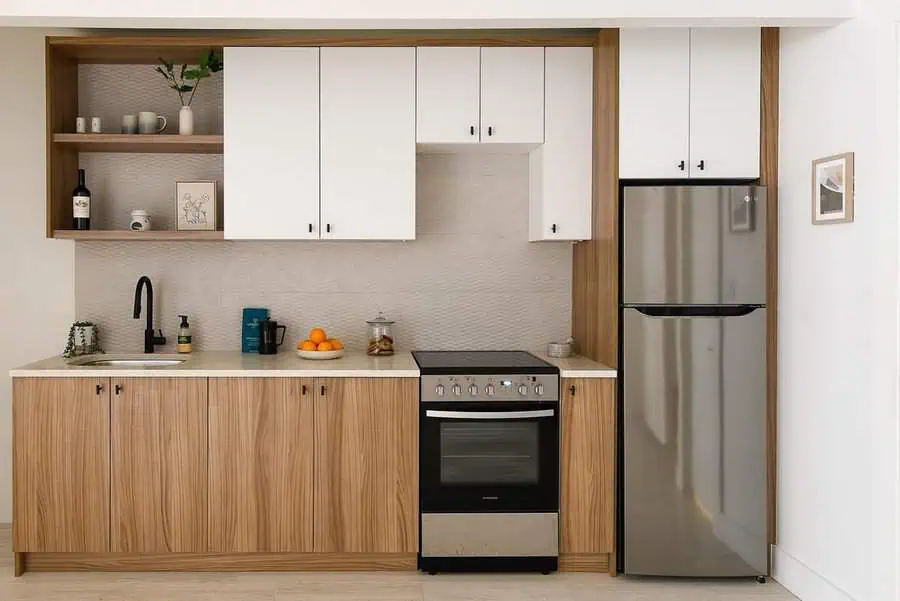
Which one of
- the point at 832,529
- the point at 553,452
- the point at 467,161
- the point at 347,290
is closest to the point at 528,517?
the point at 553,452

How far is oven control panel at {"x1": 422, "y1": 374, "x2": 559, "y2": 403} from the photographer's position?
3742mm

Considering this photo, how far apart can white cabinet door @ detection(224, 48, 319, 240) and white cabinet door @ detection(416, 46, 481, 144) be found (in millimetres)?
497

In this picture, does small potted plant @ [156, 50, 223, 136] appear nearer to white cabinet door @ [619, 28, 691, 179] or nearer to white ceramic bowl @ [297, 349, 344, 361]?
white ceramic bowl @ [297, 349, 344, 361]

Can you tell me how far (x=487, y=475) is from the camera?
12.4ft

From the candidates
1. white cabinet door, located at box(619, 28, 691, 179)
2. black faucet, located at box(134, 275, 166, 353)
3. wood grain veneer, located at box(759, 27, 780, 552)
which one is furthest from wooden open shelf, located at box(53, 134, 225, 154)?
wood grain veneer, located at box(759, 27, 780, 552)

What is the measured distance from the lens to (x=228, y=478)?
148 inches

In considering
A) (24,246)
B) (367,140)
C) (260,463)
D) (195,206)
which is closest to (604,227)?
(367,140)

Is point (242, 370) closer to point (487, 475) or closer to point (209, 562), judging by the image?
point (209, 562)

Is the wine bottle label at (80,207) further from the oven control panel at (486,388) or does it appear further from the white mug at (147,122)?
the oven control panel at (486,388)

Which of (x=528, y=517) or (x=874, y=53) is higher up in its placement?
(x=874, y=53)

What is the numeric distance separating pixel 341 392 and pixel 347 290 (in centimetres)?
84

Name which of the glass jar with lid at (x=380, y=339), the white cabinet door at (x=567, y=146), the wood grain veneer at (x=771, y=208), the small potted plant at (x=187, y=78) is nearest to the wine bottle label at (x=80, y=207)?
the small potted plant at (x=187, y=78)

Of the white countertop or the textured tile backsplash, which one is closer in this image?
the white countertop

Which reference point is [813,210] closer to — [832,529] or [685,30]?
[685,30]
